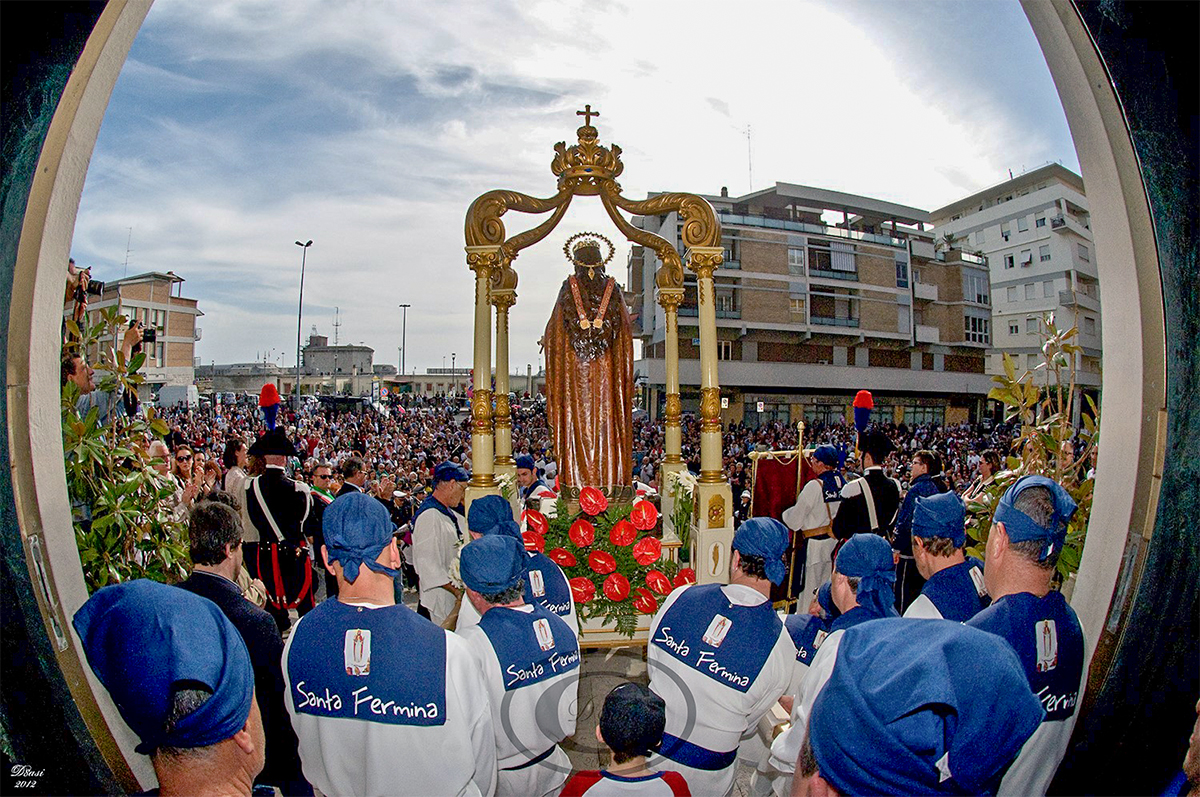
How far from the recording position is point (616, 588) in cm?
578

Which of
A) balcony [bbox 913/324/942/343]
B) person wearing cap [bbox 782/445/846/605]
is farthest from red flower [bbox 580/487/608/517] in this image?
balcony [bbox 913/324/942/343]

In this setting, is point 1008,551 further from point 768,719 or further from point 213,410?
point 213,410

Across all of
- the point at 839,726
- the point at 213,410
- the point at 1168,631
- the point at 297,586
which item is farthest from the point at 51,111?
the point at 213,410

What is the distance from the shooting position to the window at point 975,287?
45.2 metres

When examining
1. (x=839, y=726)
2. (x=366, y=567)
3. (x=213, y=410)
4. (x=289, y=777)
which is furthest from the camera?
(x=213, y=410)

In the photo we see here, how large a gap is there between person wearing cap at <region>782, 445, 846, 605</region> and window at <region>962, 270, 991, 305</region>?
4313cm

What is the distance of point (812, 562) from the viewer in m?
8.15

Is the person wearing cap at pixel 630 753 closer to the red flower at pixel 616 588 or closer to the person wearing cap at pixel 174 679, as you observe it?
the person wearing cap at pixel 174 679

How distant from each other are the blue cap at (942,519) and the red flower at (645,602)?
2656 mm

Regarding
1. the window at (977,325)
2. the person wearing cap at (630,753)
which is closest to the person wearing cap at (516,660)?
the person wearing cap at (630,753)

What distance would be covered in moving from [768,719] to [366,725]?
205cm

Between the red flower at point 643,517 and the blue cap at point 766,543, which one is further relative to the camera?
the red flower at point 643,517

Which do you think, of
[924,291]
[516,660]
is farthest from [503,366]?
[924,291]

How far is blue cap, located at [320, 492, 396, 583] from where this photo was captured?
8.87 feet
